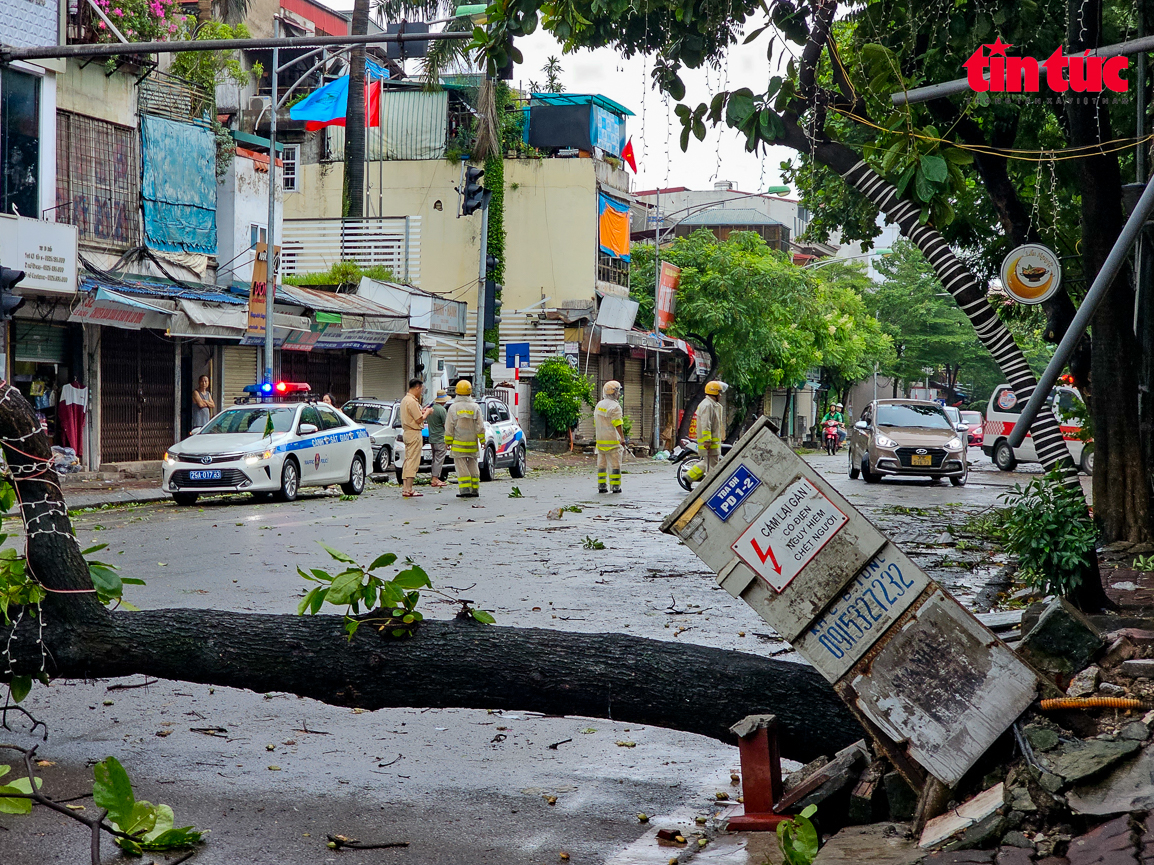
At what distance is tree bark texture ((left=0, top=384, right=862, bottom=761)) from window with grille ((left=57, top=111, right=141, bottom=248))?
1795 centimetres

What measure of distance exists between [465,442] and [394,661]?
584 inches

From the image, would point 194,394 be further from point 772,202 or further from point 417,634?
point 772,202

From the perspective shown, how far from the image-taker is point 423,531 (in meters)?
14.4

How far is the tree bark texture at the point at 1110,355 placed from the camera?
1001 centimetres

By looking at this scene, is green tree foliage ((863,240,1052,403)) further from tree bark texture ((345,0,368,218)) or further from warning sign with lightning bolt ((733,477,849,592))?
warning sign with lightning bolt ((733,477,849,592))

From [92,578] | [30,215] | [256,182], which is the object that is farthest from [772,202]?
[92,578]

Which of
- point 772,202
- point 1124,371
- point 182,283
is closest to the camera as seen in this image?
point 1124,371

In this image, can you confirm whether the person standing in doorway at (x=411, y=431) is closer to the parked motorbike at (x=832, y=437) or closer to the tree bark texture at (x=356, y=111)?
the tree bark texture at (x=356, y=111)

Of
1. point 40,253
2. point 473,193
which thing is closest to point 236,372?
point 473,193

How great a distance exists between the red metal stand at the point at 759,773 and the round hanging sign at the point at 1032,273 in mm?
6724

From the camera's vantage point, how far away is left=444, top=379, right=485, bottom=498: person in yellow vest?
64.3 feet

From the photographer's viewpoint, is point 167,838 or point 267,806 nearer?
point 167,838

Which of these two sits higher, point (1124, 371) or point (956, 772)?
point (1124, 371)

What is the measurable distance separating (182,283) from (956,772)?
74.9 ft
